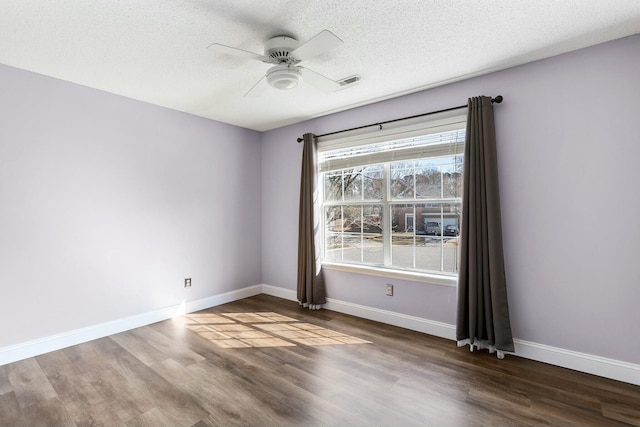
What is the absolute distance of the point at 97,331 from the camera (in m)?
3.07

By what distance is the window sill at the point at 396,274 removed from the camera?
3.03 m

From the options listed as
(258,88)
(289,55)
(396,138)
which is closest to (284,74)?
(289,55)

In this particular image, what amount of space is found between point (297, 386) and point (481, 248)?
1.95 m

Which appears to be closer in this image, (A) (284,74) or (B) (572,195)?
(A) (284,74)

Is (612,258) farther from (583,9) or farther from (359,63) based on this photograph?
(359,63)

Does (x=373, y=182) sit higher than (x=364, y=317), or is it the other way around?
(x=373, y=182)

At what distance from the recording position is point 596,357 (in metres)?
2.31

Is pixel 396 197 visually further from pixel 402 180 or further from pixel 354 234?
pixel 354 234

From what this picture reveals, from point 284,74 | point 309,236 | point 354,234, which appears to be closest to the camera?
point 284,74

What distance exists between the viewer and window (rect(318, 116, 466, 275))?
308cm

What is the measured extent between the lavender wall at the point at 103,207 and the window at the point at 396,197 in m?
1.54

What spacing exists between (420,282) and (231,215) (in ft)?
9.03

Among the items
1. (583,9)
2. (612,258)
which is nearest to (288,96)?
(583,9)

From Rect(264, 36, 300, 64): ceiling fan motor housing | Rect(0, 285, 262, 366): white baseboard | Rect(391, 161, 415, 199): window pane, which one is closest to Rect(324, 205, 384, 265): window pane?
Rect(391, 161, 415, 199): window pane
